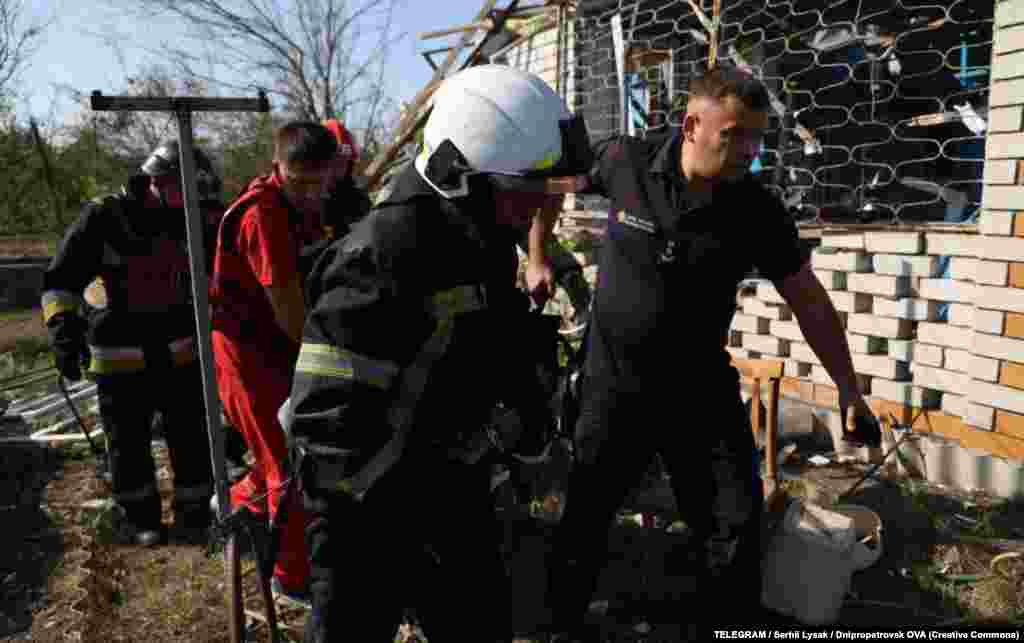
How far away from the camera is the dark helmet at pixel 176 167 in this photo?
3.40 metres

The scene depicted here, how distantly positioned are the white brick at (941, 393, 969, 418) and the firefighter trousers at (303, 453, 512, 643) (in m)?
3.00

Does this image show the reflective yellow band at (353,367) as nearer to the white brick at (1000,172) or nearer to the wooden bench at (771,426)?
the wooden bench at (771,426)

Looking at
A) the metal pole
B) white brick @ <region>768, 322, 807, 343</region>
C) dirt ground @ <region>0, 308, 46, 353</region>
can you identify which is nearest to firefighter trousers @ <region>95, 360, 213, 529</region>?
the metal pole

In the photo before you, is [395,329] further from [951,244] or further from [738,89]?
[951,244]

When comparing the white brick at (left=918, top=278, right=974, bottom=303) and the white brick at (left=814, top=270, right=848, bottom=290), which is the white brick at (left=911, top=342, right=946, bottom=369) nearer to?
the white brick at (left=918, top=278, right=974, bottom=303)

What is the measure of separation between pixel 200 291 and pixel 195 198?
29cm

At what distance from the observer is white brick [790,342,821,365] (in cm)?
447

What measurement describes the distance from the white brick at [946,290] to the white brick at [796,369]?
0.84m

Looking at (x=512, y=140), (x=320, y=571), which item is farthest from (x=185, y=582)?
(x=512, y=140)

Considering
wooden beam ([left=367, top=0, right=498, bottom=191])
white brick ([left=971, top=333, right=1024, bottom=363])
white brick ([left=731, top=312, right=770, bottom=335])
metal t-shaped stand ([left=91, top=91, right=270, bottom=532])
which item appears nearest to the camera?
metal t-shaped stand ([left=91, top=91, right=270, bottom=532])

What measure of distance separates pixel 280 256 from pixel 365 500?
1210 millimetres

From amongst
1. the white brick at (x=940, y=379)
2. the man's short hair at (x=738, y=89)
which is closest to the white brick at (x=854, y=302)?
the white brick at (x=940, y=379)

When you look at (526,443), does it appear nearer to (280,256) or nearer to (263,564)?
(263,564)

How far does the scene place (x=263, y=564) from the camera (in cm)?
214
